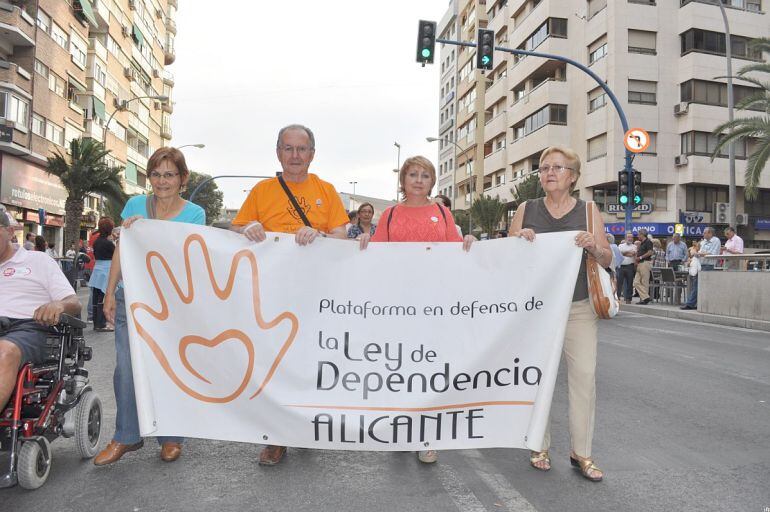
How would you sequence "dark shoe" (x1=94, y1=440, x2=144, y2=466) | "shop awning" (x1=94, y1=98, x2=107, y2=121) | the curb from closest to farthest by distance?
"dark shoe" (x1=94, y1=440, x2=144, y2=466)
the curb
"shop awning" (x1=94, y1=98, x2=107, y2=121)

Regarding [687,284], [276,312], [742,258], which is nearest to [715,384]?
[276,312]

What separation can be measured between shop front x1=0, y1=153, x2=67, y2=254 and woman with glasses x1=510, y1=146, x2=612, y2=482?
29464mm

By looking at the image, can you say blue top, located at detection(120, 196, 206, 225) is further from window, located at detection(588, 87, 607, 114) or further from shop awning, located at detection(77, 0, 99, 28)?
shop awning, located at detection(77, 0, 99, 28)

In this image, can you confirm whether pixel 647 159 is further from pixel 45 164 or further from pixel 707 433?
pixel 707 433

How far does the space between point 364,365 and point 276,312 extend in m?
0.60

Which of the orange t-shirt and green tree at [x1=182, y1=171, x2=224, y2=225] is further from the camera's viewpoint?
green tree at [x1=182, y1=171, x2=224, y2=225]

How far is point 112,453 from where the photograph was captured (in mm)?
3883

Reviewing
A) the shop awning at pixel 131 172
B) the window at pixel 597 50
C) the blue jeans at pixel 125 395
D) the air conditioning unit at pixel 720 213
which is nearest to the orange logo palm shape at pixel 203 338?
the blue jeans at pixel 125 395

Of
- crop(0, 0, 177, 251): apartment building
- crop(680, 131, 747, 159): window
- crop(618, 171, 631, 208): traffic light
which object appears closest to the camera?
crop(618, 171, 631, 208): traffic light

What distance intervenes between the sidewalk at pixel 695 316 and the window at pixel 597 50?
85.3ft

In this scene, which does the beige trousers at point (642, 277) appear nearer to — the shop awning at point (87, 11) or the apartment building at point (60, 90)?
the apartment building at point (60, 90)

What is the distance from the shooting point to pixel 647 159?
3794 centimetres

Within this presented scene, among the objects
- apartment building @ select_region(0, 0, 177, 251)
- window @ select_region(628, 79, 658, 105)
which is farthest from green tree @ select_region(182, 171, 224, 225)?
window @ select_region(628, 79, 658, 105)

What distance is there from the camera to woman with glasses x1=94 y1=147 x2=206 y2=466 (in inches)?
154
